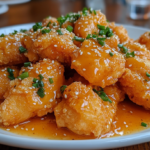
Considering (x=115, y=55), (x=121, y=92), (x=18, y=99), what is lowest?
(x=121, y=92)

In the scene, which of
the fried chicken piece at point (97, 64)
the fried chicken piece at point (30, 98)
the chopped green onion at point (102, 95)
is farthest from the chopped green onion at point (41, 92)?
the chopped green onion at point (102, 95)

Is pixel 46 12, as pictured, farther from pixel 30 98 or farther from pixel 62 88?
pixel 30 98

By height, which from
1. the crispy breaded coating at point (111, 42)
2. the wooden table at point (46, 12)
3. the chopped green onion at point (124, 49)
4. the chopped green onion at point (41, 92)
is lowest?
the wooden table at point (46, 12)

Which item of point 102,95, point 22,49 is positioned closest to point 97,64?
point 102,95

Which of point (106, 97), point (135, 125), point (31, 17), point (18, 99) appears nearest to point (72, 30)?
point (106, 97)

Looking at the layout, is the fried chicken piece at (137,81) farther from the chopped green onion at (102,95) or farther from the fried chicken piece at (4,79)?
the fried chicken piece at (4,79)

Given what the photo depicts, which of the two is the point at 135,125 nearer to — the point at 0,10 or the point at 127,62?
the point at 127,62

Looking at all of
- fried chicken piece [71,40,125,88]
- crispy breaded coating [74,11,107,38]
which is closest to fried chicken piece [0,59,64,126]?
fried chicken piece [71,40,125,88]
